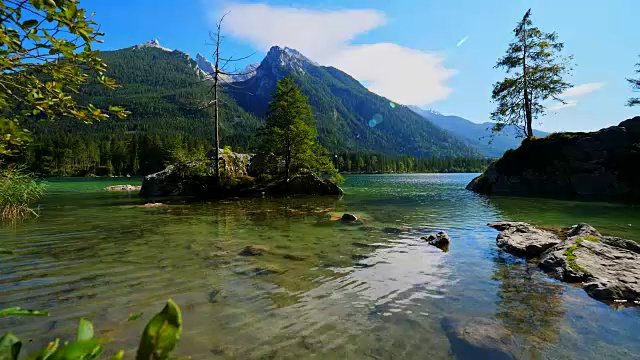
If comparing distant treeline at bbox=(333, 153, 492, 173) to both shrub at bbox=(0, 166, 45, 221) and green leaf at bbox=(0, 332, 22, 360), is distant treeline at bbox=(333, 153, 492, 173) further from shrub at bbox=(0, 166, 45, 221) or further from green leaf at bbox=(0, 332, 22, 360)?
green leaf at bbox=(0, 332, 22, 360)

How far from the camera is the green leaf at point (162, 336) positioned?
3.31 ft

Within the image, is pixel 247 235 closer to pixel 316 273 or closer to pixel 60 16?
pixel 316 273

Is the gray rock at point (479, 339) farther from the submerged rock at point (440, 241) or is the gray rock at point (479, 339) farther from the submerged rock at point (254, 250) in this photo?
the submerged rock at point (254, 250)

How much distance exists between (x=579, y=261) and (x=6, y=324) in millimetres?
11472

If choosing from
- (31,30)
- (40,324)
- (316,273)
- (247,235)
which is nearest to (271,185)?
(247,235)

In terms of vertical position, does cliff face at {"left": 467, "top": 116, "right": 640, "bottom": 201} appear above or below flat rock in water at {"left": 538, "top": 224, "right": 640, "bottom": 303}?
above

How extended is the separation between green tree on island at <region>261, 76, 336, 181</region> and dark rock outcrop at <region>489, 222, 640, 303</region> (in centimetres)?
2311

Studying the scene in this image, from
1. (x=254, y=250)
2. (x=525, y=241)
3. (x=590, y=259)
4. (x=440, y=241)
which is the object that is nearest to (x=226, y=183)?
(x=254, y=250)

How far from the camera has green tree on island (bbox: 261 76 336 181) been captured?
3200 cm

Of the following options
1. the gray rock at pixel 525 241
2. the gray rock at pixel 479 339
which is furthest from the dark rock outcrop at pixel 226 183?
the gray rock at pixel 479 339

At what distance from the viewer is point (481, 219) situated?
1659cm

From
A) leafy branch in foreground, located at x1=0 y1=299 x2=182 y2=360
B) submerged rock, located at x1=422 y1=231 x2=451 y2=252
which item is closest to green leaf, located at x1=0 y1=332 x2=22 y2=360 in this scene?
leafy branch in foreground, located at x1=0 y1=299 x2=182 y2=360

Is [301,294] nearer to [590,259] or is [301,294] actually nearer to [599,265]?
[599,265]

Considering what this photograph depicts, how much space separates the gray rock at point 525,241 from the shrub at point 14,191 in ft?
68.8
